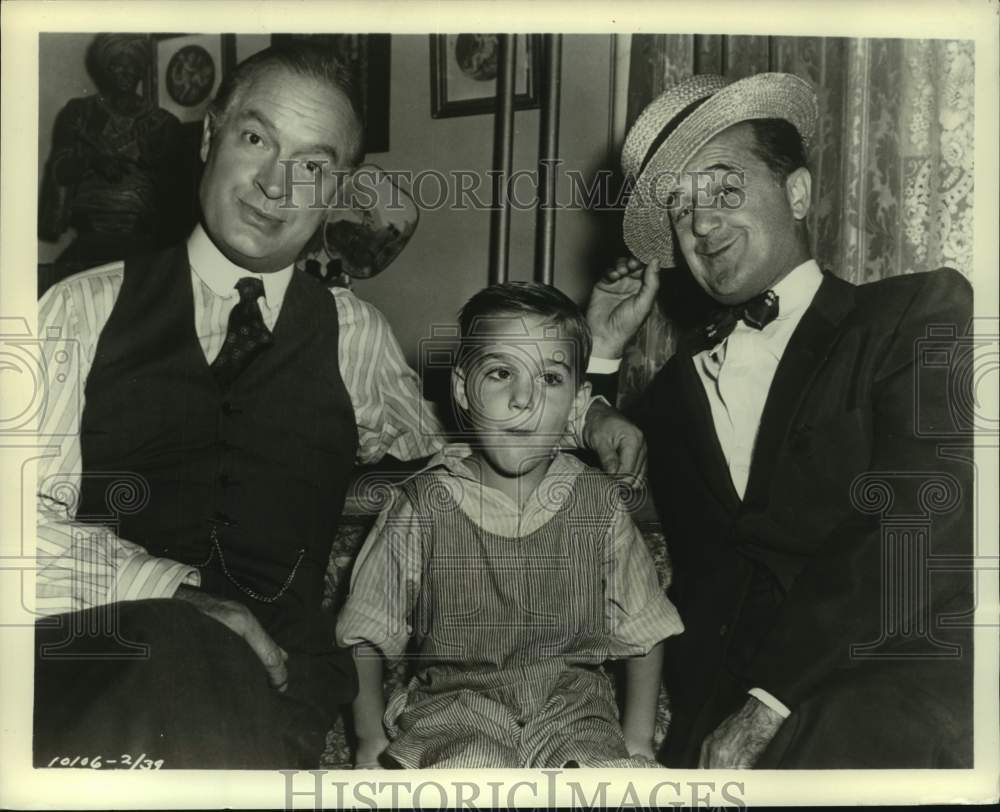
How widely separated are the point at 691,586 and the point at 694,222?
762 millimetres

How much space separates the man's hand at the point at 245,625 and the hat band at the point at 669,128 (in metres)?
1.22

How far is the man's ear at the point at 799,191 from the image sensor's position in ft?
7.97

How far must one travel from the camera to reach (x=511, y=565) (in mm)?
2312

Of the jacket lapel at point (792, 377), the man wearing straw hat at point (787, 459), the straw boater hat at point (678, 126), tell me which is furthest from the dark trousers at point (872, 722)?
the straw boater hat at point (678, 126)

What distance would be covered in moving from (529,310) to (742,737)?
0.97 meters

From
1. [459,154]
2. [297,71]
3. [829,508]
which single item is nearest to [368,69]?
[297,71]

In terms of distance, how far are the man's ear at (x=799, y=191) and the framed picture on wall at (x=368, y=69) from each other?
2.80ft

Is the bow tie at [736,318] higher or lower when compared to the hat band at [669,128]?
lower

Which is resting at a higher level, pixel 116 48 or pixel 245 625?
pixel 116 48

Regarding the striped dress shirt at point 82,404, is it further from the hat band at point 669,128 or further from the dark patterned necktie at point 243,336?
the hat band at point 669,128

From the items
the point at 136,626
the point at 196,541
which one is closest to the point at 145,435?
the point at 196,541

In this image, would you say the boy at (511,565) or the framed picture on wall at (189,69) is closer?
the boy at (511,565)

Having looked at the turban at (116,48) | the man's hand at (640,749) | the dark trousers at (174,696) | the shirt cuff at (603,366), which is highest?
the turban at (116,48)

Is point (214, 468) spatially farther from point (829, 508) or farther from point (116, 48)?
point (829, 508)
